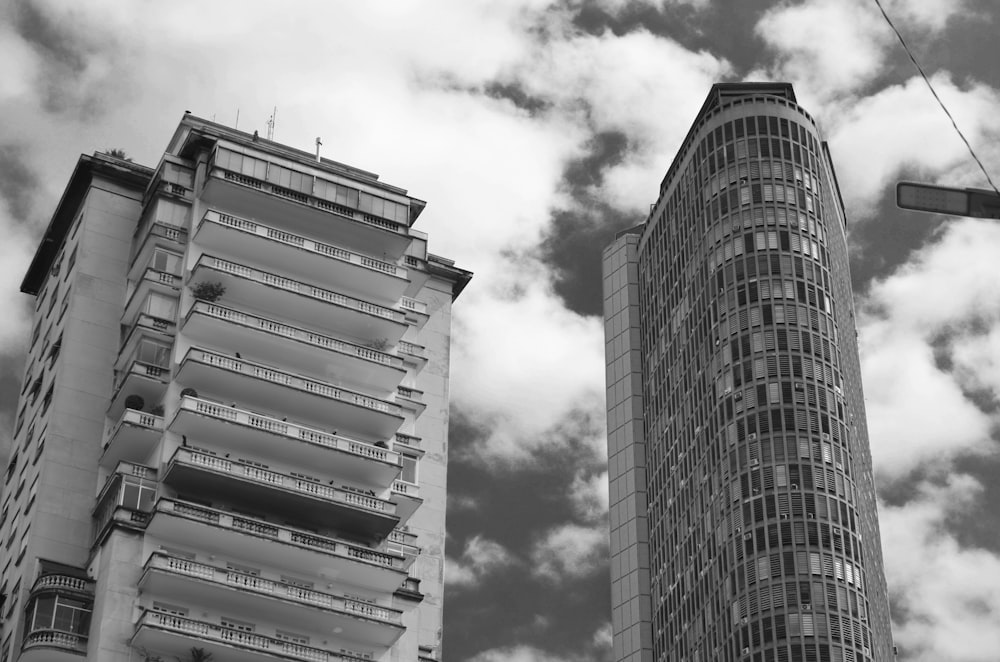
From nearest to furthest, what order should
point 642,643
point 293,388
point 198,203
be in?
point 293,388 → point 198,203 → point 642,643

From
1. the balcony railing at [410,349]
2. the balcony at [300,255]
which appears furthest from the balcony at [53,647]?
the balcony railing at [410,349]

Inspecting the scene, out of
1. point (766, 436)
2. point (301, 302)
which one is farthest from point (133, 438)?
point (766, 436)

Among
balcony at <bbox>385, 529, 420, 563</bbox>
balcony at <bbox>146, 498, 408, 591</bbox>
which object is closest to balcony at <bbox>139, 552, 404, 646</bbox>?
balcony at <bbox>146, 498, 408, 591</bbox>

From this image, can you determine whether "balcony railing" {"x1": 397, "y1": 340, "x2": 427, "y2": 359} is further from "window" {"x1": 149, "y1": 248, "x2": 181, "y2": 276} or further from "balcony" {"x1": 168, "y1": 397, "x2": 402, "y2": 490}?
"window" {"x1": 149, "y1": 248, "x2": 181, "y2": 276}

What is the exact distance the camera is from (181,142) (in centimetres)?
10169

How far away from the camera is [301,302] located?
94.4 metres

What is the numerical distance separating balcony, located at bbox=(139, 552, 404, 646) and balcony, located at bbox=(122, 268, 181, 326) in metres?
17.9

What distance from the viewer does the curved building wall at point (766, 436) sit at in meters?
164

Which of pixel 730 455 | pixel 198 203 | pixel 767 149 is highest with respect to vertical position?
pixel 767 149

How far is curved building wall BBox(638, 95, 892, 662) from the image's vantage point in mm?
163875

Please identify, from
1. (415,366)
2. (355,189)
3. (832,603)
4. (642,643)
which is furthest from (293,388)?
(642,643)

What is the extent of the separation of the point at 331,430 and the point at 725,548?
89364 millimetres

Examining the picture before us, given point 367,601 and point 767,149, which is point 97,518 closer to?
point 367,601

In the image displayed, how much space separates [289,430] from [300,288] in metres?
10.1
